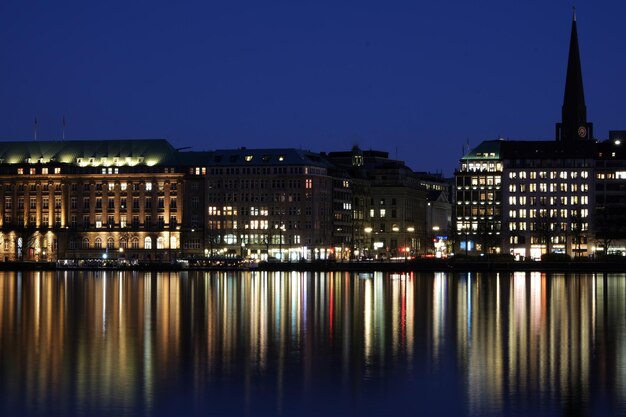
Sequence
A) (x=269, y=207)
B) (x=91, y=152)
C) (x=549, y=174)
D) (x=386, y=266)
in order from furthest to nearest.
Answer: (x=91, y=152) → (x=549, y=174) → (x=269, y=207) → (x=386, y=266)

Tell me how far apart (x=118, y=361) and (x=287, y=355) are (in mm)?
7029

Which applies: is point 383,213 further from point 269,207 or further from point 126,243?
point 126,243

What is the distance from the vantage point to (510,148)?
187125 mm

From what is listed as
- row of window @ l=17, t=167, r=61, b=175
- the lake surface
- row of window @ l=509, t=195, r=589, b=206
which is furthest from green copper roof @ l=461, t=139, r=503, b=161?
the lake surface

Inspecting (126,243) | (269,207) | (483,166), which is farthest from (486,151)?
(126,243)

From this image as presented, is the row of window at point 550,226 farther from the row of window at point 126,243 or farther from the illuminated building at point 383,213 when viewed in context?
the row of window at point 126,243

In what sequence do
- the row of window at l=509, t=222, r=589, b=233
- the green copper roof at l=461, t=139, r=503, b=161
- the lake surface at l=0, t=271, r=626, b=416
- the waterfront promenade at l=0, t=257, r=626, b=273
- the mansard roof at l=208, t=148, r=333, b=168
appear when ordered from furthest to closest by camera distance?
the green copper roof at l=461, t=139, r=503, b=161 → the mansard roof at l=208, t=148, r=333, b=168 → the row of window at l=509, t=222, r=589, b=233 → the waterfront promenade at l=0, t=257, r=626, b=273 → the lake surface at l=0, t=271, r=626, b=416

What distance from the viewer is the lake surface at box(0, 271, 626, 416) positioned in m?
39.3

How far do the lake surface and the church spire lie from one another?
4070 inches

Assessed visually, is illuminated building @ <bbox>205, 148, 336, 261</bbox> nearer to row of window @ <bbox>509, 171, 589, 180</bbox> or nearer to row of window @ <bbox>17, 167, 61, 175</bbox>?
row of window @ <bbox>17, 167, 61, 175</bbox>

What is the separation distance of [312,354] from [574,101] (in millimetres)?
146955

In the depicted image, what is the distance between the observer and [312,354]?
51.6 metres

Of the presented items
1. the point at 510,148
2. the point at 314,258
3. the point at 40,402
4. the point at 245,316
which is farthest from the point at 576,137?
the point at 40,402

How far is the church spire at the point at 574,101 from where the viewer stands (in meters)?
190
